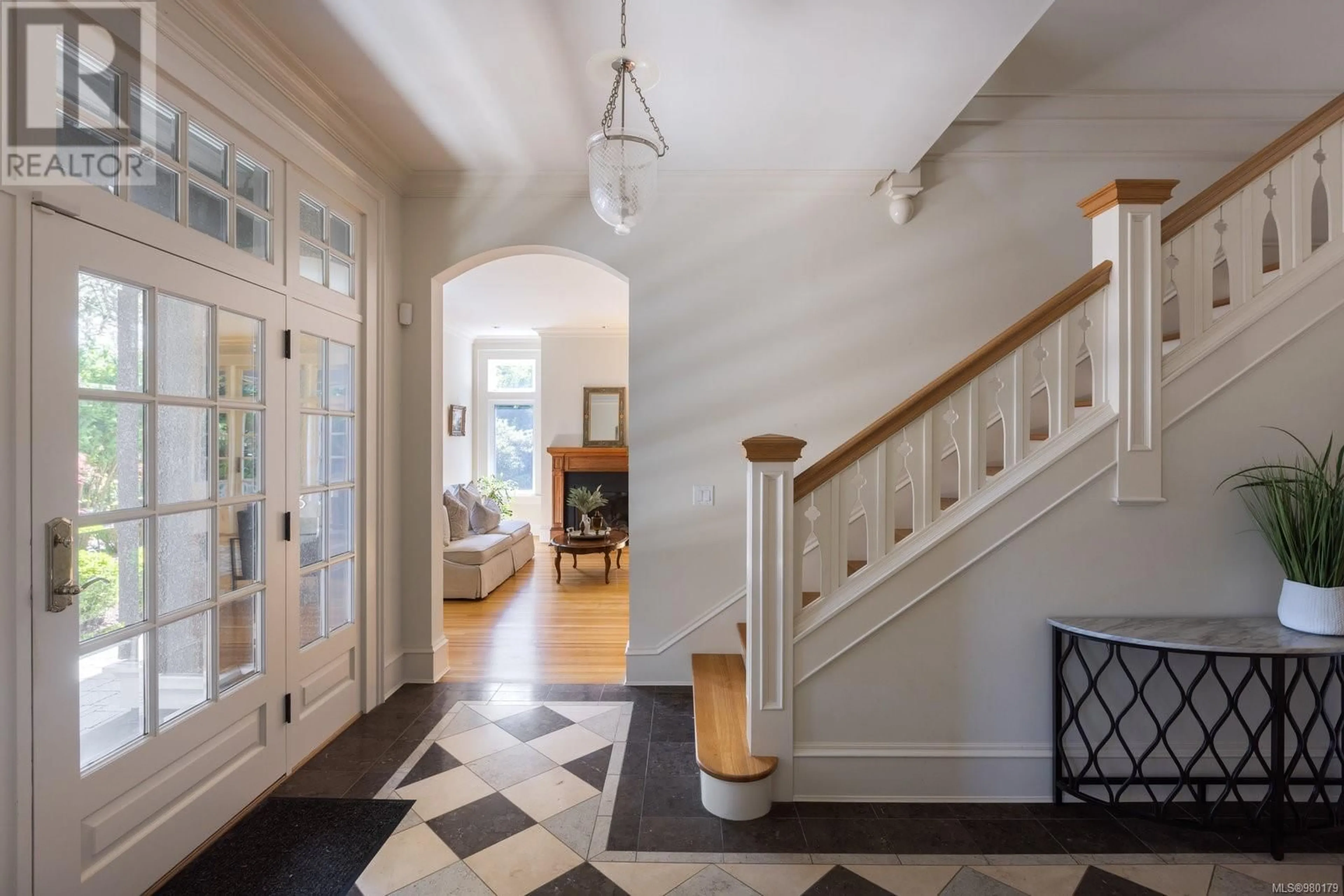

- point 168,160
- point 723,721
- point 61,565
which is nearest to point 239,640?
point 61,565

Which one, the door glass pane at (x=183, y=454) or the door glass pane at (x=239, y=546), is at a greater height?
the door glass pane at (x=183, y=454)

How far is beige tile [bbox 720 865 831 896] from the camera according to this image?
181cm

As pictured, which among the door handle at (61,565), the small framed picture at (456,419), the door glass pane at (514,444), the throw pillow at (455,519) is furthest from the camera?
the door glass pane at (514,444)

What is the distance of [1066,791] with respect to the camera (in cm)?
222

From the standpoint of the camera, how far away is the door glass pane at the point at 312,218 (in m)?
2.57

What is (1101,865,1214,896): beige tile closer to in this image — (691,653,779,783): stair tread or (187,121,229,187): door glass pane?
(691,653,779,783): stair tread

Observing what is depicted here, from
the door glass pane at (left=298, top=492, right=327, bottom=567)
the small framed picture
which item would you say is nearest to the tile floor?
the door glass pane at (left=298, top=492, right=327, bottom=567)

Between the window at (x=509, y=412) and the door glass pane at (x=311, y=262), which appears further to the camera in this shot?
the window at (x=509, y=412)

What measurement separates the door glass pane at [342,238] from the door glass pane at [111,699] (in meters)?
1.86

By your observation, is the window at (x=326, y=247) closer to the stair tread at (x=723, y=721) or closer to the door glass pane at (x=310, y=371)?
the door glass pane at (x=310, y=371)

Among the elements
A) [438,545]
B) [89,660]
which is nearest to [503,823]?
[89,660]

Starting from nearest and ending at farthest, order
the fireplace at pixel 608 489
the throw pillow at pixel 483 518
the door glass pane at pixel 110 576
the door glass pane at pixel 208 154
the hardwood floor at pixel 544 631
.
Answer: the door glass pane at pixel 110 576 < the door glass pane at pixel 208 154 < the hardwood floor at pixel 544 631 < the throw pillow at pixel 483 518 < the fireplace at pixel 608 489

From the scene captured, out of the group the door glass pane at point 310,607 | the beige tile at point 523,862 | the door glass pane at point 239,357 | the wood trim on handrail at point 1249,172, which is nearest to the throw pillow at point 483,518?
the door glass pane at point 310,607

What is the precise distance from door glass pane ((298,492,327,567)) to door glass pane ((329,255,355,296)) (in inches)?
38.6
